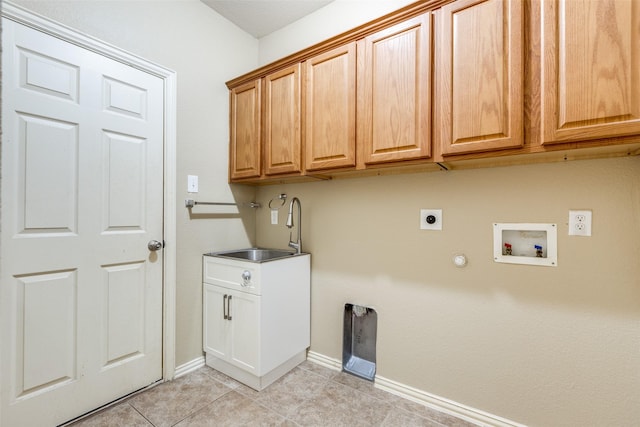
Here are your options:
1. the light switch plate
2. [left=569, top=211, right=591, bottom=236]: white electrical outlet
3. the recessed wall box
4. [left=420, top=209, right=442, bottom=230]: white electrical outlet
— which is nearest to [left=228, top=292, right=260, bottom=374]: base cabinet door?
the light switch plate

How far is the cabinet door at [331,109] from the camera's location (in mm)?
1794

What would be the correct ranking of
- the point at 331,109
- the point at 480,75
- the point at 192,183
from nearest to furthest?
1. the point at 480,75
2. the point at 331,109
3. the point at 192,183

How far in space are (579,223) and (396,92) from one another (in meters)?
1.08

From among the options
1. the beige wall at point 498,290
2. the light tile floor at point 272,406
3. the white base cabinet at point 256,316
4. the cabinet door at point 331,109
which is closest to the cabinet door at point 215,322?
the white base cabinet at point 256,316

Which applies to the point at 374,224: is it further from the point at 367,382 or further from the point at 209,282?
the point at 209,282

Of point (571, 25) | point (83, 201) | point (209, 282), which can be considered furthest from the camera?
point (209, 282)

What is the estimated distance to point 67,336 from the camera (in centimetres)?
163

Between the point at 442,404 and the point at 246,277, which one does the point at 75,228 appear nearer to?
the point at 246,277

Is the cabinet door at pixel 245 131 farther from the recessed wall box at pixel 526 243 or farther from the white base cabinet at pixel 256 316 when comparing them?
the recessed wall box at pixel 526 243

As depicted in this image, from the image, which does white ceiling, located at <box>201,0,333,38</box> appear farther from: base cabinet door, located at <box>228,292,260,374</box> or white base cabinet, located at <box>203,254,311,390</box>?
base cabinet door, located at <box>228,292,260,374</box>

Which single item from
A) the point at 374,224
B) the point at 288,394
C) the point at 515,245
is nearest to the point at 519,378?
the point at 515,245

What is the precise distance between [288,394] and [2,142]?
6.47ft

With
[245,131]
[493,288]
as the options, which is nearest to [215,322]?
[245,131]

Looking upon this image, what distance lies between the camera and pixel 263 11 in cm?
235
